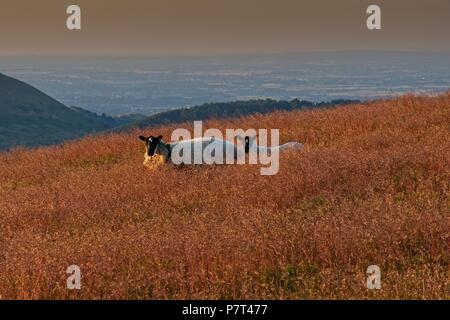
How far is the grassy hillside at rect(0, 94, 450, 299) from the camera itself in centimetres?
646

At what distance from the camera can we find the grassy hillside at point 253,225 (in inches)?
254

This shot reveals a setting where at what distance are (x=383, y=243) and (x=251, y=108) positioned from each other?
114 meters

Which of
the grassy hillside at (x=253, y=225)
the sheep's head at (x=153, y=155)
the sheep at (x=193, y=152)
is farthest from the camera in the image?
the sheep's head at (x=153, y=155)

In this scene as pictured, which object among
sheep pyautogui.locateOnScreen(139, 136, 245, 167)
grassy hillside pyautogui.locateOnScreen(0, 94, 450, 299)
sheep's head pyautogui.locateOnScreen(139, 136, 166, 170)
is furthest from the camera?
sheep's head pyautogui.locateOnScreen(139, 136, 166, 170)

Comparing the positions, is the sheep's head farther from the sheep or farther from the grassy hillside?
the grassy hillside

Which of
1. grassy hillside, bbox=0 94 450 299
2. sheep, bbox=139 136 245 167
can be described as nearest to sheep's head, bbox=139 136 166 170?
sheep, bbox=139 136 245 167

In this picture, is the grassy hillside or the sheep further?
the sheep

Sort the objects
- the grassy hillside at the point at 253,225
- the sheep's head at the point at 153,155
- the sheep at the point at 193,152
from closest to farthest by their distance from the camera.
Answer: the grassy hillside at the point at 253,225, the sheep at the point at 193,152, the sheep's head at the point at 153,155

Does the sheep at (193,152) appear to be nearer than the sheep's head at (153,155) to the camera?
Yes

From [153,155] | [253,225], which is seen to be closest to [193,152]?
[153,155]

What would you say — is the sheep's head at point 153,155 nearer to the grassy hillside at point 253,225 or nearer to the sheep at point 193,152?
the sheep at point 193,152

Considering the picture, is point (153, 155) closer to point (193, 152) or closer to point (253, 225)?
point (193, 152)

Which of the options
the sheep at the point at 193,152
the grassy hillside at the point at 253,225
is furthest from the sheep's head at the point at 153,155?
the grassy hillside at the point at 253,225

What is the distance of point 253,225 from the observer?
8422 mm
